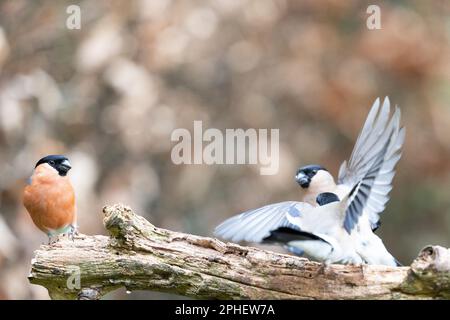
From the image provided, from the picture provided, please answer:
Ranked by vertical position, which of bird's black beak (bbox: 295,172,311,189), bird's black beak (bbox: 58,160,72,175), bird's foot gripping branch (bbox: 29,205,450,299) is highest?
A: bird's black beak (bbox: 58,160,72,175)

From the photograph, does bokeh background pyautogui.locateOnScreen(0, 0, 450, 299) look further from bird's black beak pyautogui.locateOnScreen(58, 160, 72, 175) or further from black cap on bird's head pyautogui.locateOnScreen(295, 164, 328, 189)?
black cap on bird's head pyautogui.locateOnScreen(295, 164, 328, 189)

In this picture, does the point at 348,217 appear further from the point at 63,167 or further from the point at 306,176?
the point at 63,167

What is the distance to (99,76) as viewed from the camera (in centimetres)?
447

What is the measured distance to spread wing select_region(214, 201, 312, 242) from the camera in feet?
7.70

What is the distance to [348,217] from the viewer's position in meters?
2.43

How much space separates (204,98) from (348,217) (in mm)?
2911

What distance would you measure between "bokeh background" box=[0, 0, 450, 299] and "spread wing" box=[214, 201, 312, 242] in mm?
1791

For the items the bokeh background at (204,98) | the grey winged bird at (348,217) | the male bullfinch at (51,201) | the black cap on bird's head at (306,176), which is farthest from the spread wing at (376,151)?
the bokeh background at (204,98)

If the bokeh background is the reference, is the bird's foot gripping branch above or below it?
below

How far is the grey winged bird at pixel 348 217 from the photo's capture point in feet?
7.47

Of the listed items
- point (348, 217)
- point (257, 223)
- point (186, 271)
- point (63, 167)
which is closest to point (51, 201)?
point (63, 167)

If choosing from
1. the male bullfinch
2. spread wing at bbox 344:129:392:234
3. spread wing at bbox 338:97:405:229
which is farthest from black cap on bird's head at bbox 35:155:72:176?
spread wing at bbox 344:129:392:234

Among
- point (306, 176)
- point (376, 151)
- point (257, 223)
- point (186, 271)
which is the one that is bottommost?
point (186, 271)
